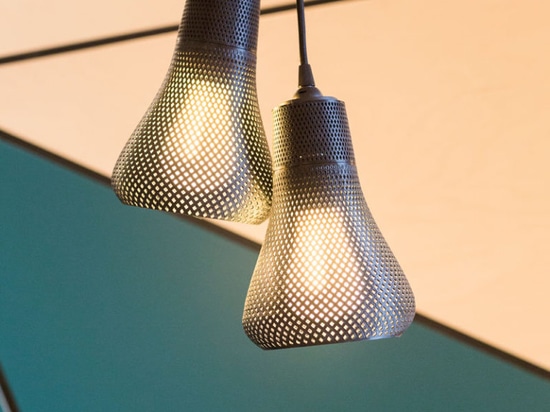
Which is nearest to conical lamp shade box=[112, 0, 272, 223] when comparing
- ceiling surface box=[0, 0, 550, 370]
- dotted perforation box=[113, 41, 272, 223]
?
dotted perforation box=[113, 41, 272, 223]

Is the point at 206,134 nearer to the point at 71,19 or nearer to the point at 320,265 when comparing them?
the point at 320,265

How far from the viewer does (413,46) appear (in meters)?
1.53

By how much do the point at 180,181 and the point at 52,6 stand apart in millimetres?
953

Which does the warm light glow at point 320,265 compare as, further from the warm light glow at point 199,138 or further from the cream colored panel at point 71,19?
the cream colored panel at point 71,19

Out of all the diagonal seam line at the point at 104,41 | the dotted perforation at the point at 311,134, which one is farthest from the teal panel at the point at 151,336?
the dotted perforation at the point at 311,134

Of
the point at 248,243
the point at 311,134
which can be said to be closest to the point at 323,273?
the point at 311,134

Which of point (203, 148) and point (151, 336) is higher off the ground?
point (203, 148)

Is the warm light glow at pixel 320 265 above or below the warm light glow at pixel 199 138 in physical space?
below

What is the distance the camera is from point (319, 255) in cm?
75

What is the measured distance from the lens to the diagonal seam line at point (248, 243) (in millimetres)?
1476

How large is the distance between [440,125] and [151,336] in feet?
1.90

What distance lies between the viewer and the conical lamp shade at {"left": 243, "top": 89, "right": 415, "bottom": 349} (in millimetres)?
737

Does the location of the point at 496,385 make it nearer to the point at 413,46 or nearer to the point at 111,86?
the point at 413,46

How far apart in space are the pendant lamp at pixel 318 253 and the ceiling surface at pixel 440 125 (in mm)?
697
